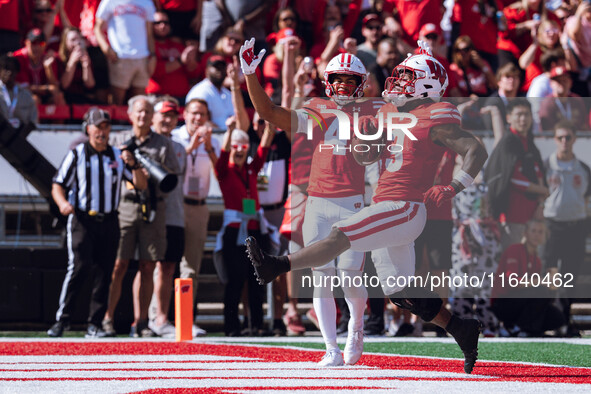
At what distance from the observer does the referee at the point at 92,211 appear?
29.8ft

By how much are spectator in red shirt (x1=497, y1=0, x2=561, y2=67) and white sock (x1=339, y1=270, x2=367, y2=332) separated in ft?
24.1

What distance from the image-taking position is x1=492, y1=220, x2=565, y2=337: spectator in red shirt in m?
9.27

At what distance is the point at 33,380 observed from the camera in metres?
5.31

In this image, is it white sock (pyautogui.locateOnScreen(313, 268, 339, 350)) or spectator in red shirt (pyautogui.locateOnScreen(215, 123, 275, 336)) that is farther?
spectator in red shirt (pyautogui.locateOnScreen(215, 123, 275, 336))

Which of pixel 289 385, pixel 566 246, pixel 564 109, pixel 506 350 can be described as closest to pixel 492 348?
pixel 506 350

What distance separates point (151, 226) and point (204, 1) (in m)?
4.28

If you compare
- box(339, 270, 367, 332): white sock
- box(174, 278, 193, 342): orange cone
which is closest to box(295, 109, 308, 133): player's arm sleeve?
box(339, 270, 367, 332): white sock

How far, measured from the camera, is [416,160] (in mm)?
5754

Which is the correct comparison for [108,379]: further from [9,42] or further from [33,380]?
[9,42]

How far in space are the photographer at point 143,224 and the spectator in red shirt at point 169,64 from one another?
2.55 metres

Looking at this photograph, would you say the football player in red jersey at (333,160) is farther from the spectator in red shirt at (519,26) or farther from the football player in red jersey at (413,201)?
the spectator in red shirt at (519,26)

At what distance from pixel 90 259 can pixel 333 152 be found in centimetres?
365

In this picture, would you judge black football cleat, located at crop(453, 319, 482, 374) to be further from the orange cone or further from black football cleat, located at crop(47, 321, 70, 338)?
black football cleat, located at crop(47, 321, 70, 338)

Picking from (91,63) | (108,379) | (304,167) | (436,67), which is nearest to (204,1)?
(91,63)
